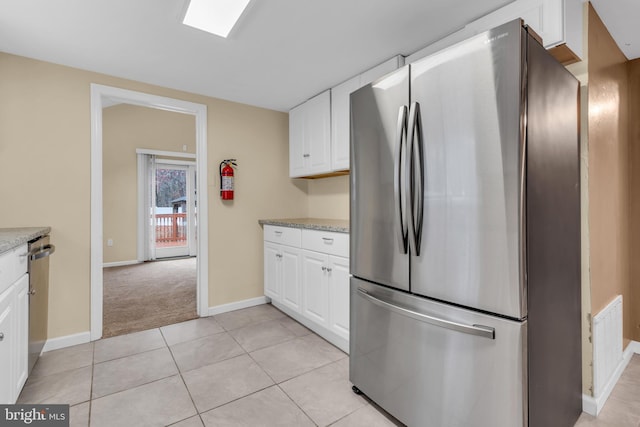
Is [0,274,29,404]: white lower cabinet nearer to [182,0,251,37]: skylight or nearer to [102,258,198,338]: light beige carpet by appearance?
[102,258,198,338]: light beige carpet

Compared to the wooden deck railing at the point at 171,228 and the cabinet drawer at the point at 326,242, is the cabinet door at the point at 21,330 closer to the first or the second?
the cabinet drawer at the point at 326,242

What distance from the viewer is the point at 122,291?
4.15m

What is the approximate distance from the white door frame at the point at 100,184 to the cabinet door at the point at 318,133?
1068 mm

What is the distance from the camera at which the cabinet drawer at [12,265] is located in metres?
1.41

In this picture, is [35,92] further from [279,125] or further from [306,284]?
[306,284]

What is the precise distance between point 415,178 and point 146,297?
373cm

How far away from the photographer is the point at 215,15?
6.24ft

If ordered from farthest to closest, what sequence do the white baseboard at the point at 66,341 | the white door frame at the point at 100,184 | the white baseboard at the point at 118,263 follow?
the white baseboard at the point at 118,263 < the white door frame at the point at 100,184 < the white baseboard at the point at 66,341

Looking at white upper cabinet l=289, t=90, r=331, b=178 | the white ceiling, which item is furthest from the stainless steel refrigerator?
white upper cabinet l=289, t=90, r=331, b=178

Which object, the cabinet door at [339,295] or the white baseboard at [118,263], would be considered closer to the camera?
the cabinet door at [339,295]

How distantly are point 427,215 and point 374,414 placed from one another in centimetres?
114

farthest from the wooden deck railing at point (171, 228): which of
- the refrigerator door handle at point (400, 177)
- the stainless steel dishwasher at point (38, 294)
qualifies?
the refrigerator door handle at point (400, 177)

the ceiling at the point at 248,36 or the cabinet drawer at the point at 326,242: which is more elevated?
the ceiling at the point at 248,36

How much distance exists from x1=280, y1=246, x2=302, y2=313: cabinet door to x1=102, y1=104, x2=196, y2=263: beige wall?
163 inches
